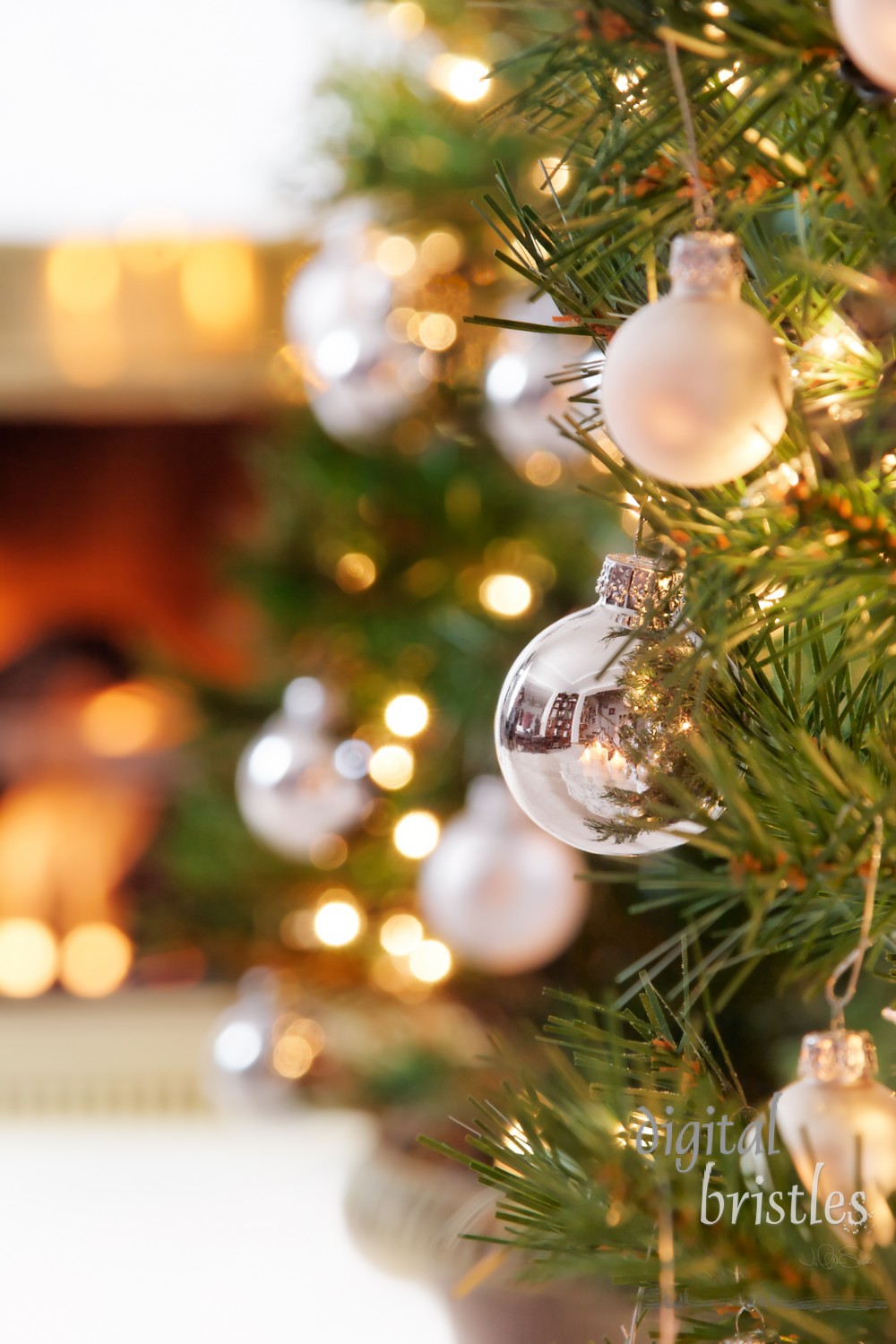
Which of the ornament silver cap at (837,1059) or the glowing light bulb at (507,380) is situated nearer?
the ornament silver cap at (837,1059)

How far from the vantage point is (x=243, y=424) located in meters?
1.88

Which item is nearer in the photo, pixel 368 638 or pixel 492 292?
pixel 492 292

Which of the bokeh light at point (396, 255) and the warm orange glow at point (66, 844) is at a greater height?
the bokeh light at point (396, 255)

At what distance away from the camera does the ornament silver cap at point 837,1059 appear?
0.29 metres

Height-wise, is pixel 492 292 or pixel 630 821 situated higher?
pixel 492 292

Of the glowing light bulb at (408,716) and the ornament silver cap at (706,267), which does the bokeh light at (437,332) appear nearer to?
the glowing light bulb at (408,716)

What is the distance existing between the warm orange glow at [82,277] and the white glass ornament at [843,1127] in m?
1.49

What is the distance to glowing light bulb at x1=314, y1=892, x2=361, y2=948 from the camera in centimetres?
110

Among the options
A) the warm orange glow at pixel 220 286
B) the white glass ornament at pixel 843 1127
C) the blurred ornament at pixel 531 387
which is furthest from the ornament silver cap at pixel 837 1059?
the warm orange glow at pixel 220 286

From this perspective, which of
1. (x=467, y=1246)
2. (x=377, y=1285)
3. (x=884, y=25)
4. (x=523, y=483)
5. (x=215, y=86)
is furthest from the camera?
(x=215, y=86)

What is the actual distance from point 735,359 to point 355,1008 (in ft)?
3.17

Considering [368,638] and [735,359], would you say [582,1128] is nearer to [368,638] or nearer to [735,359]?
[735,359]

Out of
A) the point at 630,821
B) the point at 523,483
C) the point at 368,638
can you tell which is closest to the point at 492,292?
the point at 523,483

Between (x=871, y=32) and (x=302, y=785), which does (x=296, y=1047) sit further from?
(x=871, y=32)
